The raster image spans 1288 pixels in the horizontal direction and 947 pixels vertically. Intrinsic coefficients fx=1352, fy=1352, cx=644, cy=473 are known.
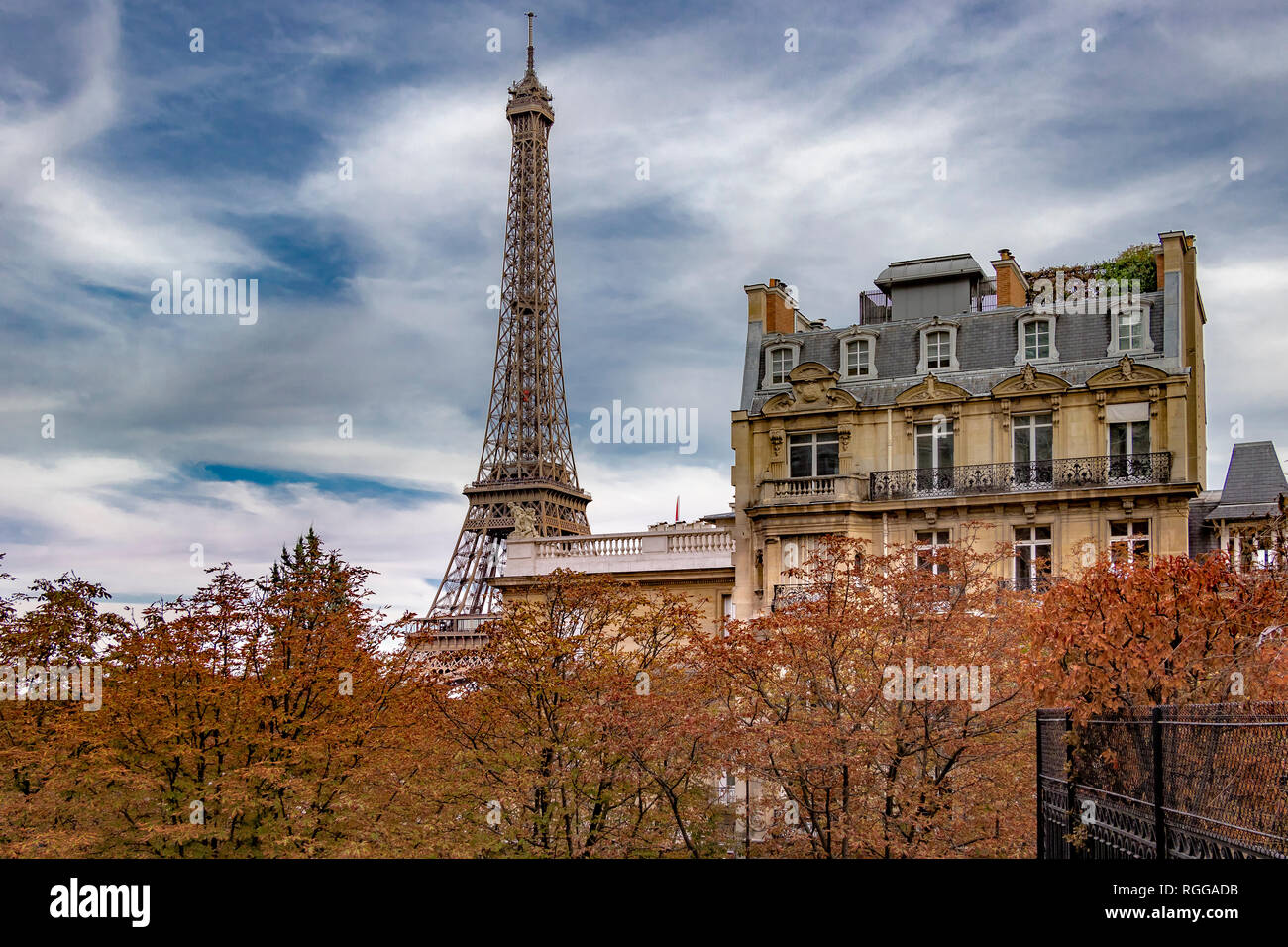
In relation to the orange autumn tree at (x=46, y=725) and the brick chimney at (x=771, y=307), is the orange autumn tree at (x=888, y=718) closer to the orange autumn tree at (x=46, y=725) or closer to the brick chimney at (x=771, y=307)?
the orange autumn tree at (x=46, y=725)

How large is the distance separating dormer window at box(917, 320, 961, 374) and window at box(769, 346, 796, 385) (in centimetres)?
465

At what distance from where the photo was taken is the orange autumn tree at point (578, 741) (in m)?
28.4

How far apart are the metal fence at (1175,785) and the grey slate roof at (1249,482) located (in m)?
31.7

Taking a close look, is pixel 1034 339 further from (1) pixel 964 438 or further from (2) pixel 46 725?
(2) pixel 46 725

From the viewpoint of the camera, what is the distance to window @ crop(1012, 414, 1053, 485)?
145 ft

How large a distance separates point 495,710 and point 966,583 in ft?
36.9

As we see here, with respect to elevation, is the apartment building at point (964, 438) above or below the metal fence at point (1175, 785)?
above

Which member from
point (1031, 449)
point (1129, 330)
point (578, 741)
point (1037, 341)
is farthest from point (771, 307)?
point (578, 741)

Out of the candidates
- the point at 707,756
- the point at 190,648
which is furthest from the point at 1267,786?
the point at 190,648

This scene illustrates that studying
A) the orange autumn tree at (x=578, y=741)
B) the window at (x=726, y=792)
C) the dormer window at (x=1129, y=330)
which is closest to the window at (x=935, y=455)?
the dormer window at (x=1129, y=330)

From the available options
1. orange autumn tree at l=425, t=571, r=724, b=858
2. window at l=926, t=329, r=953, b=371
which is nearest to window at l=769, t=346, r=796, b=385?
window at l=926, t=329, r=953, b=371

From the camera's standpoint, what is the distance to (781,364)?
49.2 meters

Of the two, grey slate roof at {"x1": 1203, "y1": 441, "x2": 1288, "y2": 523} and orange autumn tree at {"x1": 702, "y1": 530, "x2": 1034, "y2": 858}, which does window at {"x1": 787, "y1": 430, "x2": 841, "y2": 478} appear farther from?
orange autumn tree at {"x1": 702, "y1": 530, "x2": 1034, "y2": 858}

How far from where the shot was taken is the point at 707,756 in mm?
28938
